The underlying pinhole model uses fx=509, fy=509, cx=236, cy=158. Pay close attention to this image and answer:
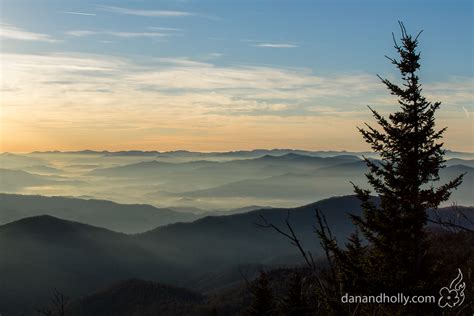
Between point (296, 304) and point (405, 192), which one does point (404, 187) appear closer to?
point (405, 192)

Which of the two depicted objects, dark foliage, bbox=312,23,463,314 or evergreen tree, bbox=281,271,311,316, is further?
dark foliage, bbox=312,23,463,314

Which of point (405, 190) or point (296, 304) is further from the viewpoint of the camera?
point (405, 190)

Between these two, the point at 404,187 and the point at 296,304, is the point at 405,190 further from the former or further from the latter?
the point at 296,304

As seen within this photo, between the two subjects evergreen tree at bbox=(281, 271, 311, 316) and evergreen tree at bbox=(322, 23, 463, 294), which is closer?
evergreen tree at bbox=(281, 271, 311, 316)

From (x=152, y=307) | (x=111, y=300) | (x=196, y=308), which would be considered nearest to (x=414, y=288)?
(x=196, y=308)

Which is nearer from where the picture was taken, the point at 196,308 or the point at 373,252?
the point at 373,252

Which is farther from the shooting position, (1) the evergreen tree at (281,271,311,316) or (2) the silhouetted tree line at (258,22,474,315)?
Answer: (2) the silhouetted tree line at (258,22,474,315)

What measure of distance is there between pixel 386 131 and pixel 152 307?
118 m

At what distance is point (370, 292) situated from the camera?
15.1m

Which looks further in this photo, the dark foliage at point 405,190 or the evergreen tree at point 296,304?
the dark foliage at point 405,190

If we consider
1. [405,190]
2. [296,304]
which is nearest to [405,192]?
[405,190]

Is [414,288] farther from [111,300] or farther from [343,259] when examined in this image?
[111,300]

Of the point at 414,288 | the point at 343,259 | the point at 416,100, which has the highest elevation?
the point at 416,100

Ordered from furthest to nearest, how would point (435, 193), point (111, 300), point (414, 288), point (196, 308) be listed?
1. point (111, 300)
2. point (196, 308)
3. point (435, 193)
4. point (414, 288)
